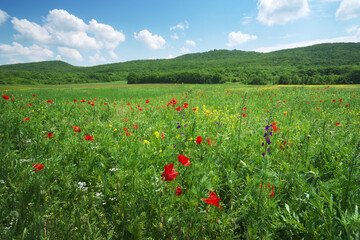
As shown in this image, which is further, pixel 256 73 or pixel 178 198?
pixel 256 73

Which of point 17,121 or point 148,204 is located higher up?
point 17,121

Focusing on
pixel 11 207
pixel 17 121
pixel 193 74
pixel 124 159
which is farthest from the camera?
pixel 193 74

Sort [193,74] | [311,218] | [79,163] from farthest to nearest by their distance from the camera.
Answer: [193,74]
[79,163]
[311,218]

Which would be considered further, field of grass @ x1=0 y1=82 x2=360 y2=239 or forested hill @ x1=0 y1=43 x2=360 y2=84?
forested hill @ x1=0 y1=43 x2=360 y2=84

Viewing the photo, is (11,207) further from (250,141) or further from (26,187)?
(250,141)

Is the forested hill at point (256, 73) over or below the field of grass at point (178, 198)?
over

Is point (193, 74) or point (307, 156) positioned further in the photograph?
point (193, 74)

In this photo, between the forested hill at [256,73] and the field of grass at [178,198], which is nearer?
the field of grass at [178,198]

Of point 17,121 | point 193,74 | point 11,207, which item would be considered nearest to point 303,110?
point 11,207

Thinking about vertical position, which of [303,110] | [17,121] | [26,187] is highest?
[17,121]

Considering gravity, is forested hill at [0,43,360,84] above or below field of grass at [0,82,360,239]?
above

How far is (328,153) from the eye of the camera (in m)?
2.27

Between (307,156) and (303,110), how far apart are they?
6856 millimetres

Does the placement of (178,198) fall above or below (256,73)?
below
